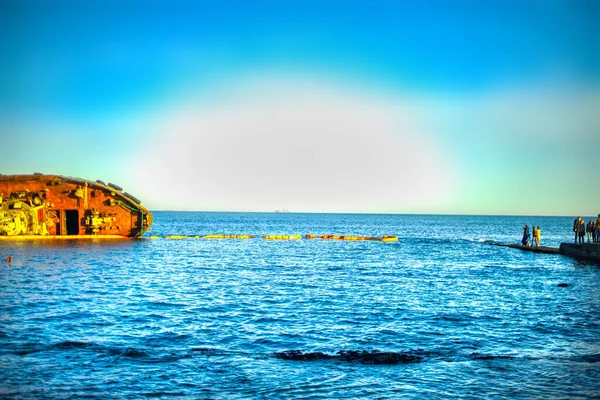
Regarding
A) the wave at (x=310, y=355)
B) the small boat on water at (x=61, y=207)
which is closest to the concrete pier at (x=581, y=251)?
the wave at (x=310, y=355)

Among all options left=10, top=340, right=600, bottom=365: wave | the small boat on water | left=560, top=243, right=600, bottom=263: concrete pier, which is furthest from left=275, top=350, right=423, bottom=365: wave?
the small boat on water

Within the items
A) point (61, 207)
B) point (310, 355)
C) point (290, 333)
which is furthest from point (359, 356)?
point (61, 207)

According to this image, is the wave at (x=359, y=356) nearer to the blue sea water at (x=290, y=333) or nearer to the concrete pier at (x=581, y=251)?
the blue sea water at (x=290, y=333)

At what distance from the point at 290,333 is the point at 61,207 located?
6311cm

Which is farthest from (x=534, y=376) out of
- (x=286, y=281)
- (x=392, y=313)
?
(x=286, y=281)

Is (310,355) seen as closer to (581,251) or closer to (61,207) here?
(581,251)

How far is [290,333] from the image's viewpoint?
74.2 feet

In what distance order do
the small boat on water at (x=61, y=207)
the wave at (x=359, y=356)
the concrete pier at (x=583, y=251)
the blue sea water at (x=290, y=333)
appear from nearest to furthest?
the blue sea water at (x=290, y=333)
the wave at (x=359, y=356)
the concrete pier at (x=583, y=251)
the small boat on water at (x=61, y=207)

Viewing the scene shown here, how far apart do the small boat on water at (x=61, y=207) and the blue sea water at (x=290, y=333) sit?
94.4 ft

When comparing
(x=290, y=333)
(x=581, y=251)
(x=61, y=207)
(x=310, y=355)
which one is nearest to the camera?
(x=310, y=355)

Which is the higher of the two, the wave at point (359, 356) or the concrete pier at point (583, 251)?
the concrete pier at point (583, 251)

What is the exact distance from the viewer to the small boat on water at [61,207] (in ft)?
237

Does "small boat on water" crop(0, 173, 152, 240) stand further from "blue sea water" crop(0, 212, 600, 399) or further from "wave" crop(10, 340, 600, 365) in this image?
"wave" crop(10, 340, 600, 365)

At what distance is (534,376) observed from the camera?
1702 centimetres
